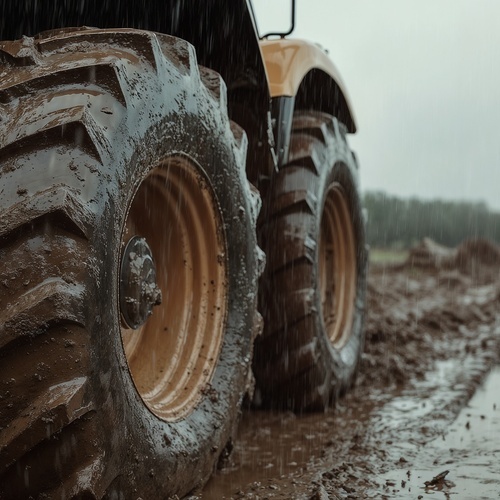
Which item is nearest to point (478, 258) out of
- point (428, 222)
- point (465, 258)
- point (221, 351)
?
point (465, 258)

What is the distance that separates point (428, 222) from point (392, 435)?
55.2 feet

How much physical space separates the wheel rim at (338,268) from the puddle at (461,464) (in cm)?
86

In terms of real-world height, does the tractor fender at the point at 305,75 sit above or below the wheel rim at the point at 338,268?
above

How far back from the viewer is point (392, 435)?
132 inches

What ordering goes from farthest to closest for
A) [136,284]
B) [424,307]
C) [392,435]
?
[424,307] < [392,435] < [136,284]

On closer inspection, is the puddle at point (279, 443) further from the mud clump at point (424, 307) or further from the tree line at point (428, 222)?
the tree line at point (428, 222)

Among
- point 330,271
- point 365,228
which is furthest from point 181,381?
point 365,228

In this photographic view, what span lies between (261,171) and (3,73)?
149cm

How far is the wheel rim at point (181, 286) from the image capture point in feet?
8.15

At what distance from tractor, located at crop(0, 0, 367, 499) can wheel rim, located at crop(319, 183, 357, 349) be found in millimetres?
368

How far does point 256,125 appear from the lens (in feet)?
10.1

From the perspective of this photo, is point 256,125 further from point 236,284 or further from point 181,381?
point 181,381

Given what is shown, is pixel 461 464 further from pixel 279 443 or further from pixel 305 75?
pixel 305 75

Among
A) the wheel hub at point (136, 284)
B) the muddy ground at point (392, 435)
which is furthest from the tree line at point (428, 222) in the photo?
the wheel hub at point (136, 284)
